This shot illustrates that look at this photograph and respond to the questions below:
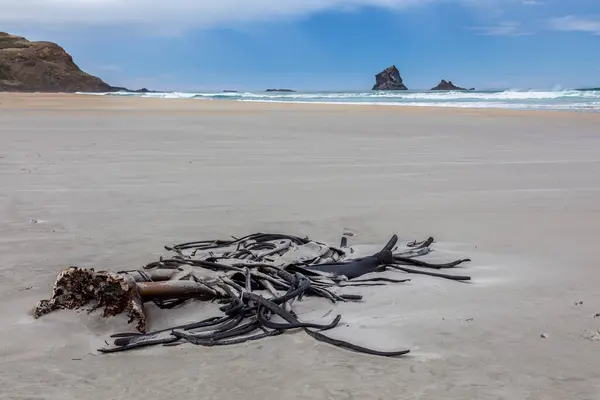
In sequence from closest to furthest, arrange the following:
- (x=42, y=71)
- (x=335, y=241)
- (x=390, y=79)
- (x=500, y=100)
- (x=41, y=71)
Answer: (x=335, y=241) → (x=500, y=100) → (x=41, y=71) → (x=42, y=71) → (x=390, y=79)

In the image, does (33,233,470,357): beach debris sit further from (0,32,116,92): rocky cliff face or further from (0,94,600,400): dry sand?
(0,32,116,92): rocky cliff face

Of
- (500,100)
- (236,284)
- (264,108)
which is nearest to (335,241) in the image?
(236,284)

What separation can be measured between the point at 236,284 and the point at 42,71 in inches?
3378

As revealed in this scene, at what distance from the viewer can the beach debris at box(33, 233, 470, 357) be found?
3.01m

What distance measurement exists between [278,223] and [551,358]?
307cm

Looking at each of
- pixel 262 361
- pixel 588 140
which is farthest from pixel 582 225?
pixel 588 140

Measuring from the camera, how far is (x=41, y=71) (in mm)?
80312

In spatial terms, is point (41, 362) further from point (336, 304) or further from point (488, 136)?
point (488, 136)

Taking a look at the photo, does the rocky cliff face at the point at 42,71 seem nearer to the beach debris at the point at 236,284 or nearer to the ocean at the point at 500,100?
the ocean at the point at 500,100

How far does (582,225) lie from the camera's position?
5367 mm

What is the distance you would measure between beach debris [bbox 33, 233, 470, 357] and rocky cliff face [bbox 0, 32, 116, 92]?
3091 inches

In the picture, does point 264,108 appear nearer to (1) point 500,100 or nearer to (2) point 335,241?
(1) point 500,100

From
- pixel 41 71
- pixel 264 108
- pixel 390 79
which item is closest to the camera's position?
pixel 264 108

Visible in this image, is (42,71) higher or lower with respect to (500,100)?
higher
